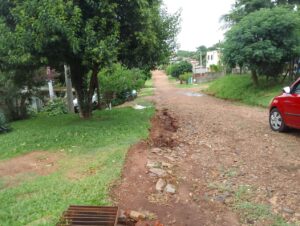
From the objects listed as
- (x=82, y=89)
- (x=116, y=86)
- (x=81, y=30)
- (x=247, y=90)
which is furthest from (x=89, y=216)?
(x=116, y=86)

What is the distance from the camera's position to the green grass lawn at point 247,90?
55.3 feet

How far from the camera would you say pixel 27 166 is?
21.2ft

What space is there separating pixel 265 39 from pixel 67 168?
13.9m

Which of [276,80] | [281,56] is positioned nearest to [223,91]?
[276,80]

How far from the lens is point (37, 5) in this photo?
7930 mm

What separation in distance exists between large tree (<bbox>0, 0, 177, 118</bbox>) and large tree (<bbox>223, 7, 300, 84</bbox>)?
7.91 m

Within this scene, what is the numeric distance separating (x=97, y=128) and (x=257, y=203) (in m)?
5.82

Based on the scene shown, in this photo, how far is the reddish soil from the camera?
5.85m

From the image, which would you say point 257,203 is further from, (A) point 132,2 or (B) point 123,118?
(B) point 123,118

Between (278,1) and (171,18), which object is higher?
(278,1)

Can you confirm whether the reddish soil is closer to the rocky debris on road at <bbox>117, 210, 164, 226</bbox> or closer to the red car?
the rocky debris on road at <bbox>117, 210, 164, 226</bbox>

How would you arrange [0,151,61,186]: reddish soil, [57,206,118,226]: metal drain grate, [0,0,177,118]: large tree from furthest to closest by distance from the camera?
[0,0,177,118]: large tree, [0,151,61,186]: reddish soil, [57,206,118,226]: metal drain grate

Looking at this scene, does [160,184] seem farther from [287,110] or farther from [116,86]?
[116,86]

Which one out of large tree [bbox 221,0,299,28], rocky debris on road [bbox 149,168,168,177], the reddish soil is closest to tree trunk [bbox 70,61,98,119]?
the reddish soil
